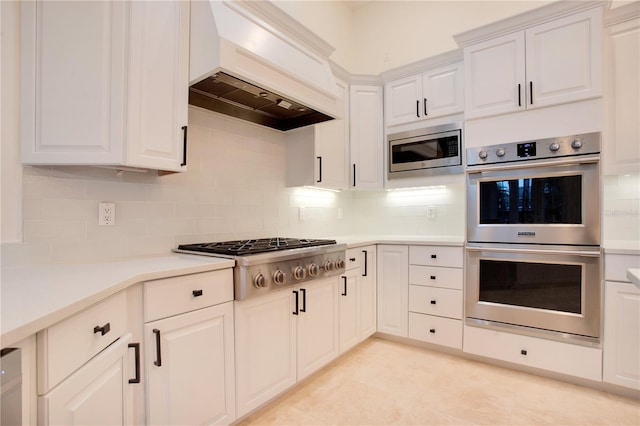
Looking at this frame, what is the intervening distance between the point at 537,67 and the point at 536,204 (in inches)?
39.9

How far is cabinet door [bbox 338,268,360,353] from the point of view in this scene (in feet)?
8.11

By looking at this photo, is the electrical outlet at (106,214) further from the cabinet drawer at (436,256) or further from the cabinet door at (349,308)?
the cabinet drawer at (436,256)

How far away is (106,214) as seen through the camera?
174cm

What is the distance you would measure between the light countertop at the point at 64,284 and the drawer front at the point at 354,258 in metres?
1.14

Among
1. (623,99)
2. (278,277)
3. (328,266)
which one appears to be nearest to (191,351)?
(278,277)

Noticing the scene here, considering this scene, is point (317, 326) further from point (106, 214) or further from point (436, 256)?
point (106, 214)

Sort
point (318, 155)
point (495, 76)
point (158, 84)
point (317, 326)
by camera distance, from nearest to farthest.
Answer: point (158, 84) → point (317, 326) → point (495, 76) → point (318, 155)

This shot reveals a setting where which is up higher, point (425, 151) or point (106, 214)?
point (425, 151)

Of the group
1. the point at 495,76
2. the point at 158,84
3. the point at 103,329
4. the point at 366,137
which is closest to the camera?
the point at 103,329

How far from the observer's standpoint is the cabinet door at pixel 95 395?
2.71ft

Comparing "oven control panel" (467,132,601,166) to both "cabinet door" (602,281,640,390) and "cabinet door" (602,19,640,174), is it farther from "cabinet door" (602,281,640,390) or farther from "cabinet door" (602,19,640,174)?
"cabinet door" (602,281,640,390)

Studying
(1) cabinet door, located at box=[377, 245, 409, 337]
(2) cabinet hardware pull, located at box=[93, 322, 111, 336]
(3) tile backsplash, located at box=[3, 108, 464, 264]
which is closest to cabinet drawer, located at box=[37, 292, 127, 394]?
(2) cabinet hardware pull, located at box=[93, 322, 111, 336]

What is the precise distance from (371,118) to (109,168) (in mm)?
2378

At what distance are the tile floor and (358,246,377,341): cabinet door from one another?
1.04ft
